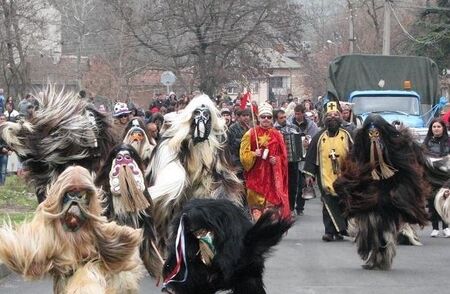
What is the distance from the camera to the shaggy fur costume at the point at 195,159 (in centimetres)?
1353

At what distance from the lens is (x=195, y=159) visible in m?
13.8

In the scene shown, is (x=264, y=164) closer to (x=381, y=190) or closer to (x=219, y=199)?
(x=381, y=190)

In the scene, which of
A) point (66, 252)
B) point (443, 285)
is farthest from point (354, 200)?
point (66, 252)

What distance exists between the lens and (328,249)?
51.6ft

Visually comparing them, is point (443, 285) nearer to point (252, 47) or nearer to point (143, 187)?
point (143, 187)

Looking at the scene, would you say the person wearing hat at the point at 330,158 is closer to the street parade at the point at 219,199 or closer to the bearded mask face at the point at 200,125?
the street parade at the point at 219,199

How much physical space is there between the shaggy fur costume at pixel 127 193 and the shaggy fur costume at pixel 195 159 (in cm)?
162

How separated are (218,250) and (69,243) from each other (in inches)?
50.6

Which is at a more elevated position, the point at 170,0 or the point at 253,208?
the point at 170,0

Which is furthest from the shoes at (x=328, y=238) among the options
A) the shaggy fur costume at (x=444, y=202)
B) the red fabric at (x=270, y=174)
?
the shaggy fur costume at (x=444, y=202)

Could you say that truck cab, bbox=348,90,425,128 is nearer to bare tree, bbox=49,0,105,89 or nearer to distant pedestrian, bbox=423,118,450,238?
distant pedestrian, bbox=423,118,450,238

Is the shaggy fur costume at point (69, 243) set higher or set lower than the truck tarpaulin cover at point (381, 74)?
lower

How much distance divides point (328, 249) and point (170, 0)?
33.4 m

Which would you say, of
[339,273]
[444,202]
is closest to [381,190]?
[444,202]
